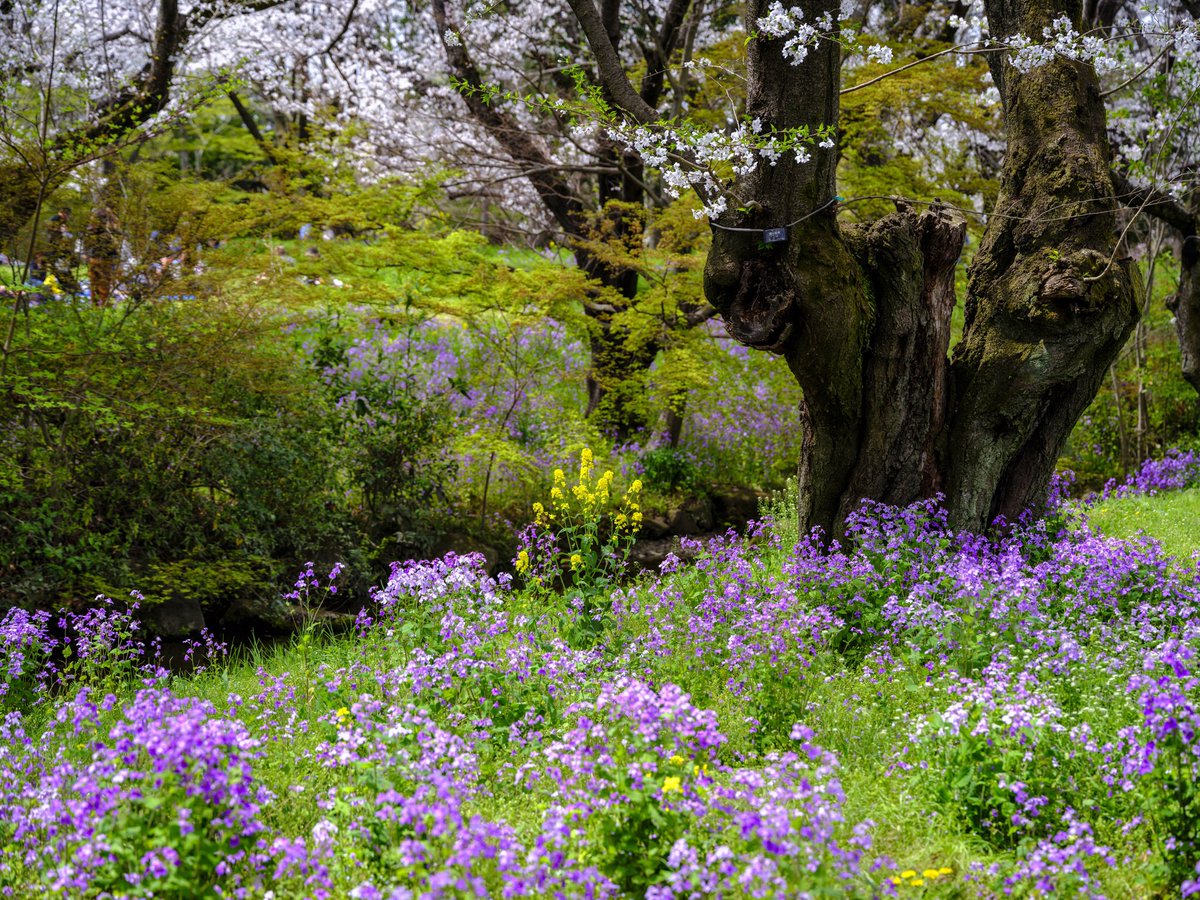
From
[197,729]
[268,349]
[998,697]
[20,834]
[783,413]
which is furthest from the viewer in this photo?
[783,413]

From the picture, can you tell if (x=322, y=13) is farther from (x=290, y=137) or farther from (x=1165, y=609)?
(x=1165, y=609)

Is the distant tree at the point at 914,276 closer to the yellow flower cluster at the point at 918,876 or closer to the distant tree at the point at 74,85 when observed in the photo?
the yellow flower cluster at the point at 918,876

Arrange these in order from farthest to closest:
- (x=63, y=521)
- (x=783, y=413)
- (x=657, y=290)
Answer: (x=783, y=413)
(x=657, y=290)
(x=63, y=521)

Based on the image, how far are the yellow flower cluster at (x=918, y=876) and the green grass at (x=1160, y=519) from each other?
439cm

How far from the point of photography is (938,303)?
545cm

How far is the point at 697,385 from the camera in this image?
328 inches

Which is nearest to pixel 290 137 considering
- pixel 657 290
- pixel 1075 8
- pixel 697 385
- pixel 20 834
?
pixel 657 290

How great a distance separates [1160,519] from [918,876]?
5950 millimetres

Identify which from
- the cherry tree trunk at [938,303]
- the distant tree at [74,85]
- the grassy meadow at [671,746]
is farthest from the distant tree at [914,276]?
the distant tree at [74,85]

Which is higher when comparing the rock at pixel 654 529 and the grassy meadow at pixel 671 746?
the grassy meadow at pixel 671 746

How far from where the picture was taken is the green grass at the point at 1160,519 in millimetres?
6746

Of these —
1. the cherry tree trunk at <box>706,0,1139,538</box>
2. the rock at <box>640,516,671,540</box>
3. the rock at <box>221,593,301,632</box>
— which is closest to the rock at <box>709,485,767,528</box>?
the rock at <box>640,516,671,540</box>

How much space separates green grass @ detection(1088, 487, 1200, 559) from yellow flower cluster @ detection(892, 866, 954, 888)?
4390mm

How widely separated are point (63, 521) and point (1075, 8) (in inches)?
253
